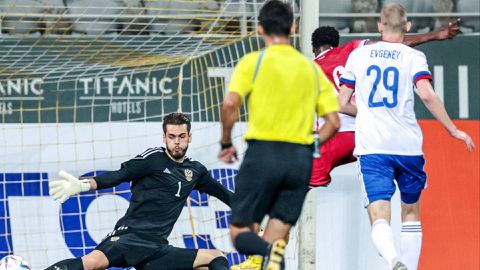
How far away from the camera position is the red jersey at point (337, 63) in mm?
9688

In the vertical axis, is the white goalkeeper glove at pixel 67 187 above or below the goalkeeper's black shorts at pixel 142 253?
above

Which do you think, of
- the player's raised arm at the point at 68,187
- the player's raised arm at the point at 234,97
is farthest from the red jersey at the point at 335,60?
the player's raised arm at the point at 234,97

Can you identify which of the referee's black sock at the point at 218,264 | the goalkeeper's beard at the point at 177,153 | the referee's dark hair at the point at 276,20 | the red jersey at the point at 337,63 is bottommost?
the referee's black sock at the point at 218,264

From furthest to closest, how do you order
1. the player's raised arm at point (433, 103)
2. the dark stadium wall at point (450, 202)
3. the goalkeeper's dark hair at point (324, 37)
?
the dark stadium wall at point (450, 202), the goalkeeper's dark hair at point (324, 37), the player's raised arm at point (433, 103)

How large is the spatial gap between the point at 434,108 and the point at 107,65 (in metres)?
3.77

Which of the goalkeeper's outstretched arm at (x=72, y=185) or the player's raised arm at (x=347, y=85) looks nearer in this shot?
the player's raised arm at (x=347, y=85)

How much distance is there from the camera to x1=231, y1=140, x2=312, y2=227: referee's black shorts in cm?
709

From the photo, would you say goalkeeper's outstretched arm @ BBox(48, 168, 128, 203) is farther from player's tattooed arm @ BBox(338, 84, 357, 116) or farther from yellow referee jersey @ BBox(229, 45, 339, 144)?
yellow referee jersey @ BBox(229, 45, 339, 144)

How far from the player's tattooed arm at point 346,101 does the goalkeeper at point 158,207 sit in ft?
3.86

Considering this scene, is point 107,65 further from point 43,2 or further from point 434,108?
point 434,108

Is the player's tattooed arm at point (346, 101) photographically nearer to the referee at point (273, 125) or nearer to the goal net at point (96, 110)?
the referee at point (273, 125)

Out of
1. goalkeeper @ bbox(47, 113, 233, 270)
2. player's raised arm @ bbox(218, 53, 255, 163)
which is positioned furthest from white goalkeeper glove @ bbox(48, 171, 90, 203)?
player's raised arm @ bbox(218, 53, 255, 163)

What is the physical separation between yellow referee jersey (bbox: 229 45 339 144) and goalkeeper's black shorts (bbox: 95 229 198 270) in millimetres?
2222

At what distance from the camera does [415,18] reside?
11.7 metres
